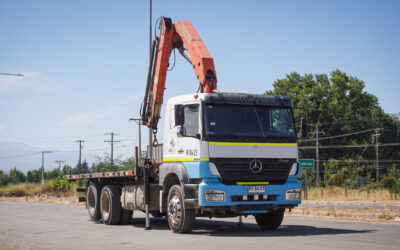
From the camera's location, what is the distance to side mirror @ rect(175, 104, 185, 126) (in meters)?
12.9

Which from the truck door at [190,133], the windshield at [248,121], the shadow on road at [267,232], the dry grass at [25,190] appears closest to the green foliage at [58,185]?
the dry grass at [25,190]

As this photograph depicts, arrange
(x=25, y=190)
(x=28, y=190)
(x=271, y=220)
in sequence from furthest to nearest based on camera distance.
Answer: (x=28, y=190)
(x=25, y=190)
(x=271, y=220)

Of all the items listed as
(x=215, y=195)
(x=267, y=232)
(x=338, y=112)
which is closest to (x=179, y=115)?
(x=215, y=195)

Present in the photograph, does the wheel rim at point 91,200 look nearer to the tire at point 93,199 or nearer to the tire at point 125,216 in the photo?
the tire at point 93,199

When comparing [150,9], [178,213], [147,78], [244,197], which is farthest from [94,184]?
[150,9]

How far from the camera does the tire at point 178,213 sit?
42.1 ft

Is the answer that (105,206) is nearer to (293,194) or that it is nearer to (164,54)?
(164,54)

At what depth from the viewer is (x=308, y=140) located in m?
74.8

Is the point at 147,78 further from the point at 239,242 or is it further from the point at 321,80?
the point at 321,80

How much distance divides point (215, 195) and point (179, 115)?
83.3 inches

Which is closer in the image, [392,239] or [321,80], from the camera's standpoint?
[392,239]

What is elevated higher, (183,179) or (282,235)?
(183,179)

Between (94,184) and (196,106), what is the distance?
765cm

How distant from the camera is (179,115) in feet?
42.5
